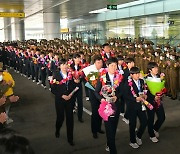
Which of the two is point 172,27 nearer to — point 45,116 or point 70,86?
point 45,116

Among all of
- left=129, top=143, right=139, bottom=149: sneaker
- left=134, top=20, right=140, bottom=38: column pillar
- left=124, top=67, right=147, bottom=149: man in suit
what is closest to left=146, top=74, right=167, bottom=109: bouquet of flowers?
left=124, top=67, right=147, bottom=149: man in suit

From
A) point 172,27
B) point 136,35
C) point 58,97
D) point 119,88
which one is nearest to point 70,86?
point 58,97

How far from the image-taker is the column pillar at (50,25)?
25.9m

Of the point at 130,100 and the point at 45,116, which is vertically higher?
the point at 130,100

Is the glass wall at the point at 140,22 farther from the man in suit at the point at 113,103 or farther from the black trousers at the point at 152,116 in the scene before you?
the man in suit at the point at 113,103

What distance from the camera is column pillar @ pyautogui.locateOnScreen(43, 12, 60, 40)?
1020 inches

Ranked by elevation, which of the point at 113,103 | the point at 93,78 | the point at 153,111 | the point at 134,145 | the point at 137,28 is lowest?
the point at 134,145

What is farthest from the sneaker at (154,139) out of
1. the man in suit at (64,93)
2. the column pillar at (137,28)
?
the column pillar at (137,28)

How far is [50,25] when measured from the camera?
26141 millimetres

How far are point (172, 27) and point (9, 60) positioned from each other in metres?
12.0

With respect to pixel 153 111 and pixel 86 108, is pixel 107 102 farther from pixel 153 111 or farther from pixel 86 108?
pixel 86 108

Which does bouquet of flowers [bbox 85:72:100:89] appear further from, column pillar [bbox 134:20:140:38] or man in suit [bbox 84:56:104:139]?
column pillar [bbox 134:20:140:38]

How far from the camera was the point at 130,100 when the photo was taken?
541 centimetres

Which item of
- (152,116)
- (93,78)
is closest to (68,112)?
(93,78)
